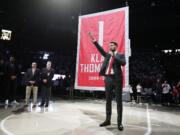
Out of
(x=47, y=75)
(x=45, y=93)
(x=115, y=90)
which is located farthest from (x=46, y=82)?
(x=115, y=90)

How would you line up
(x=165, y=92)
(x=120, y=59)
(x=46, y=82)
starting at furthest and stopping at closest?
(x=165, y=92)
(x=46, y=82)
(x=120, y=59)

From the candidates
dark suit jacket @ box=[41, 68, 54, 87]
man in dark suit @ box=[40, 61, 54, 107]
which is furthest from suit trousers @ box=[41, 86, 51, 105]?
dark suit jacket @ box=[41, 68, 54, 87]

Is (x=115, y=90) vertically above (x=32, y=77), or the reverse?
(x=32, y=77)

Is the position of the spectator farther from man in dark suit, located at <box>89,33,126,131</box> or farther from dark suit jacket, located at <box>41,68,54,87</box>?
man in dark suit, located at <box>89,33,126,131</box>

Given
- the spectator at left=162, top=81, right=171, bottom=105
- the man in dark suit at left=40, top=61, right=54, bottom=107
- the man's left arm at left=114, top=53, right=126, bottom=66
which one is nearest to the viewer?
the man's left arm at left=114, top=53, right=126, bottom=66

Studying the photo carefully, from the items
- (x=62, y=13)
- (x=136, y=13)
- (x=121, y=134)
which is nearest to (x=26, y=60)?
(x=62, y=13)

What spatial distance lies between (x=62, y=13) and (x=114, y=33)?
640 inches

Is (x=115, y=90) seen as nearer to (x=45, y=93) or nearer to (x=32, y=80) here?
(x=45, y=93)

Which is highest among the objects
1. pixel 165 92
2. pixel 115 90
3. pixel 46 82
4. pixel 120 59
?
pixel 120 59

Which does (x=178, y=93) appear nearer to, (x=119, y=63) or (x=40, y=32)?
(x=119, y=63)

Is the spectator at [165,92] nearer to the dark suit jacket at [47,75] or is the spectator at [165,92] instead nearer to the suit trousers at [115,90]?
the dark suit jacket at [47,75]

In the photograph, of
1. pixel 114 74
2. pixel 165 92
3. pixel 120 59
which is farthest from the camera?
→ pixel 165 92

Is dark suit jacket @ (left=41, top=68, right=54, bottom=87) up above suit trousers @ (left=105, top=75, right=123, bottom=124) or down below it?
above

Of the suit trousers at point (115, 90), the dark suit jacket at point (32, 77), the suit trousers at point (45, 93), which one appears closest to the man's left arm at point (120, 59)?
the suit trousers at point (115, 90)
